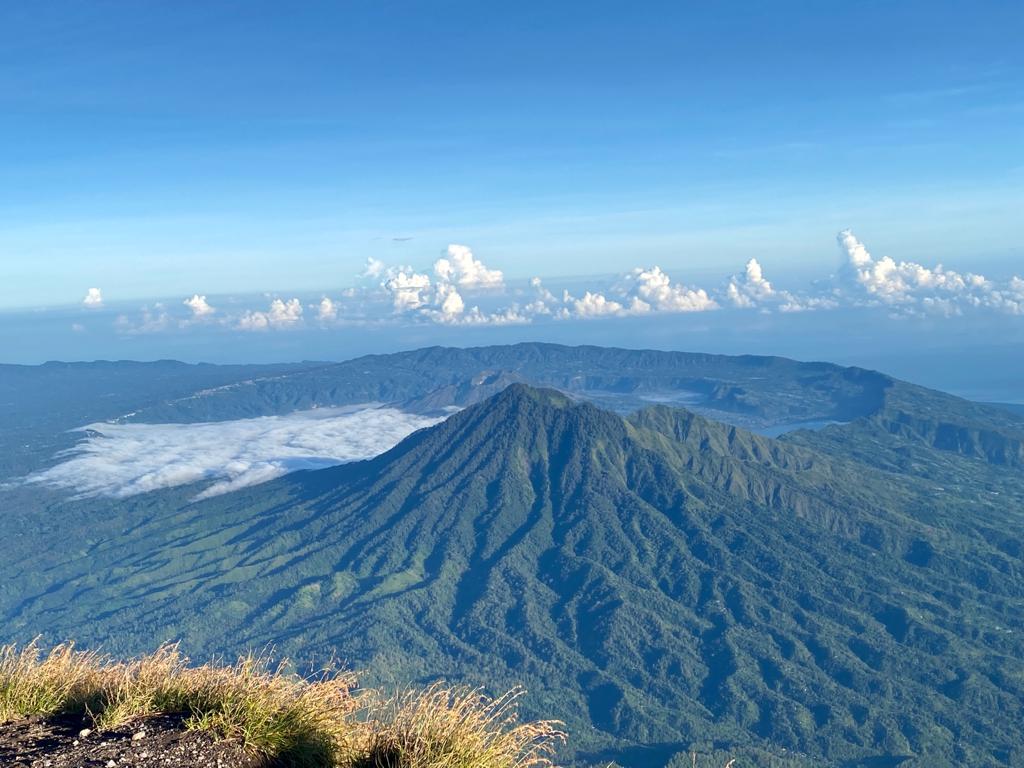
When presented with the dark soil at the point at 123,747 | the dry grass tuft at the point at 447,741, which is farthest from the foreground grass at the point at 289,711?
the dark soil at the point at 123,747

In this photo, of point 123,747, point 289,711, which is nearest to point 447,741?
point 289,711

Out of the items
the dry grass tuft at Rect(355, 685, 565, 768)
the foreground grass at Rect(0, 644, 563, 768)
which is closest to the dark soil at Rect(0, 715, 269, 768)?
the foreground grass at Rect(0, 644, 563, 768)

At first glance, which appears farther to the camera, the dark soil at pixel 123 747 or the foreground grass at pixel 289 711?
the foreground grass at pixel 289 711

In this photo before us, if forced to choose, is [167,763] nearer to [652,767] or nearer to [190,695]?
[190,695]

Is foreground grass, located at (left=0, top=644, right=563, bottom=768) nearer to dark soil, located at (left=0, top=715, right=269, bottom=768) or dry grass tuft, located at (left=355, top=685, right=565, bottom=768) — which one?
dry grass tuft, located at (left=355, top=685, right=565, bottom=768)

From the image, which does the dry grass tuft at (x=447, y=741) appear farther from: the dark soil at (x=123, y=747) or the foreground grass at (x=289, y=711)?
the dark soil at (x=123, y=747)

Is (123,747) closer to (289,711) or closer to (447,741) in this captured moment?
(289,711)
